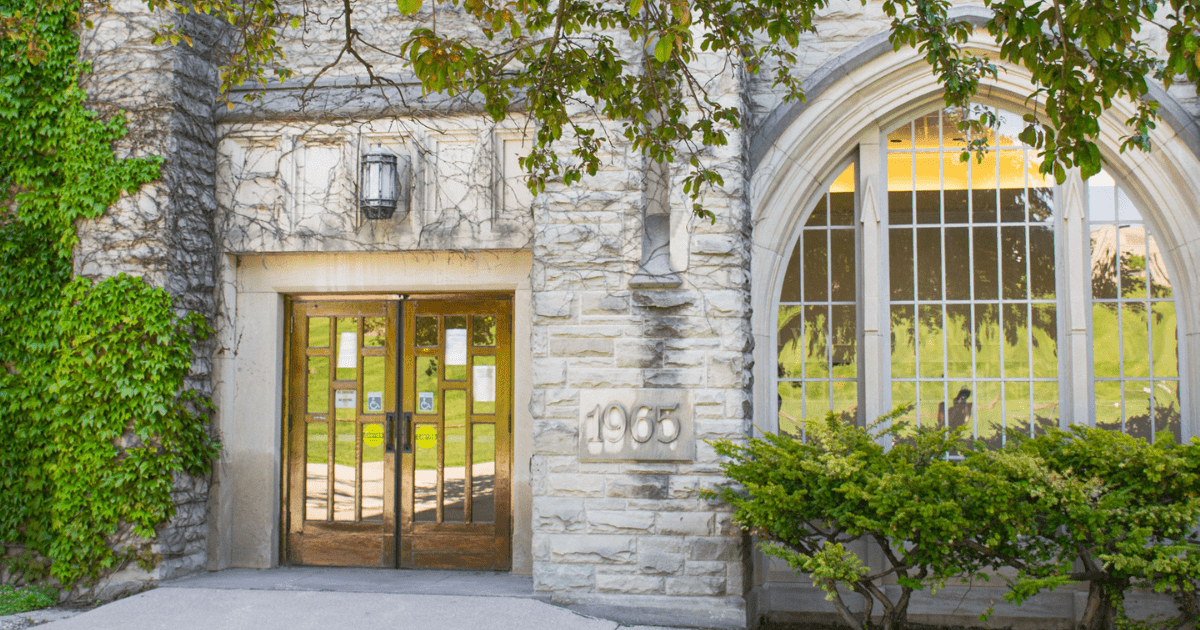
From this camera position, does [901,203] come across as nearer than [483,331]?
Yes

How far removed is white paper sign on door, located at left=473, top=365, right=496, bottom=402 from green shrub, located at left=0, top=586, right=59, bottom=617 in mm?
3277

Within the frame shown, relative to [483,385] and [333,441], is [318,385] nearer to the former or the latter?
[333,441]

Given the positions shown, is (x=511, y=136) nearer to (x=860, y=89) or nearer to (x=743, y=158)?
(x=743, y=158)

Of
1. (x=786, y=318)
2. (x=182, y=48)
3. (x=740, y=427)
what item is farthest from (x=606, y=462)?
(x=182, y=48)

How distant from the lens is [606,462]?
531cm

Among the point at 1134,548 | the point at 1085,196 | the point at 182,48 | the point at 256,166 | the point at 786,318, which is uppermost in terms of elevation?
the point at 182,48

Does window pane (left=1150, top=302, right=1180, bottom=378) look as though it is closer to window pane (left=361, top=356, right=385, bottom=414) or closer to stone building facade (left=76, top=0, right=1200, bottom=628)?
stone building facade (left=76, top=0, right=1200, bottom=628)

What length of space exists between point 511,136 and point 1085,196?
4037mm

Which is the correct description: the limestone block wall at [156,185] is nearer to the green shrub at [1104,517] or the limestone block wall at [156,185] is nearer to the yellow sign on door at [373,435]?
the yellow sign on door at [373,435]

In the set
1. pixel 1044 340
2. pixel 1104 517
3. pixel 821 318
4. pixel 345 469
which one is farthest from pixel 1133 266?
pixel 345 469

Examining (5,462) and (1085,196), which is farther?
(5,462)

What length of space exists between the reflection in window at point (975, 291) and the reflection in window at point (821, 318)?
298 mm

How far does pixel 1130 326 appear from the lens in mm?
5750

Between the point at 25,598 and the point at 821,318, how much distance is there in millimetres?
5914
